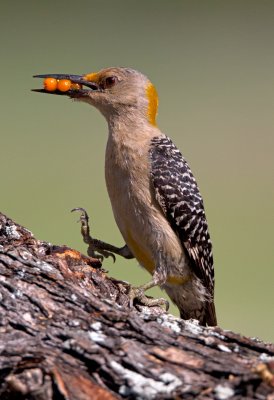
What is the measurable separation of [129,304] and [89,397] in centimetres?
133

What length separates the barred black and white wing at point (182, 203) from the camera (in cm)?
517

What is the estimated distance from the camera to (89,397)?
8.99 ft

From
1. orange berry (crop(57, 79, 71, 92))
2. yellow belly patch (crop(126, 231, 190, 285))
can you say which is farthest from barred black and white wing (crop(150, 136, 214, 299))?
orange berry (crop(57, 79, 71, 92))

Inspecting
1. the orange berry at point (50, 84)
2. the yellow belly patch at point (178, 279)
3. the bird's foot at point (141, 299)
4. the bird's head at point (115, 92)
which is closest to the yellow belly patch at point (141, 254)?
the yellow belly patch at point (178, 279)

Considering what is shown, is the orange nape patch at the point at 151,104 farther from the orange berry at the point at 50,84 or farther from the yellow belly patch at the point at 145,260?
the yellow belly patch at the point at 145,260

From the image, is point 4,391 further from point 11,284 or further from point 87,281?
point 87,281

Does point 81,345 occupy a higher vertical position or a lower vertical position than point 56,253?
lower

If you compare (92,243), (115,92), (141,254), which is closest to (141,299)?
(141,254)

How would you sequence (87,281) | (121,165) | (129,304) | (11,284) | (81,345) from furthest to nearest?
(121,165), (129,304), (87,281), (11,284), (81,345)

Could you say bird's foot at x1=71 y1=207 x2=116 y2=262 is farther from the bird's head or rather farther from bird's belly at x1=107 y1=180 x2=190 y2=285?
the bird's head

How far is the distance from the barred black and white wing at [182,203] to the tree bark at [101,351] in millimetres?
1699

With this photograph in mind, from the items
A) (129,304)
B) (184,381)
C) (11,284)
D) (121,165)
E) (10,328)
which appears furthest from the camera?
(121,165)

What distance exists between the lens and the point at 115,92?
18.4ft

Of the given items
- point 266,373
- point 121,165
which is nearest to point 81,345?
point 266,373
